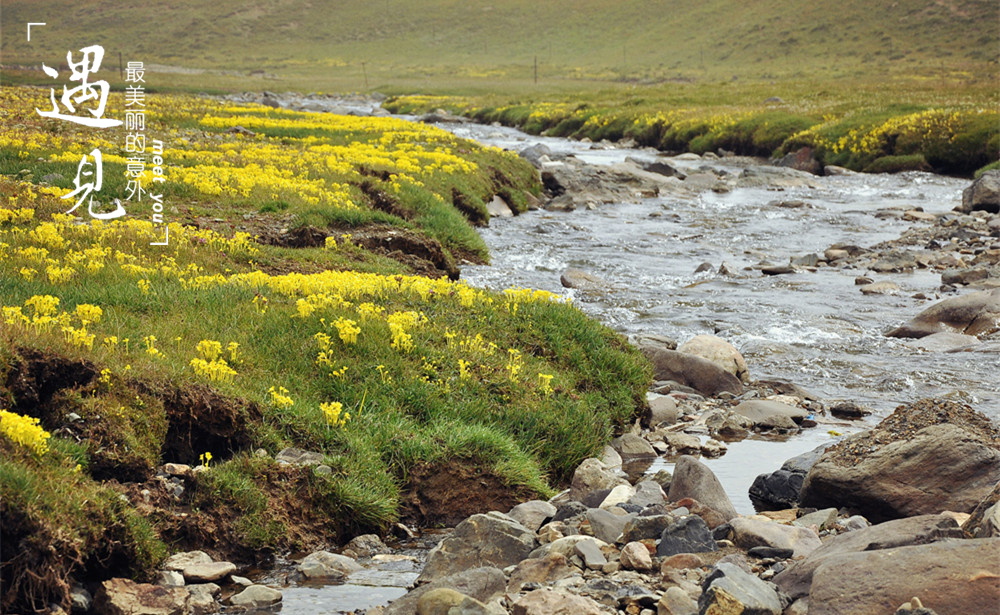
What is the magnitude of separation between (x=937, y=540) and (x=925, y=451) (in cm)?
284

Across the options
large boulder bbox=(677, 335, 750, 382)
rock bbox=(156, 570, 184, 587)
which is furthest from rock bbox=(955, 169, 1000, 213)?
rock bbox=(156, 570, 184, 587)

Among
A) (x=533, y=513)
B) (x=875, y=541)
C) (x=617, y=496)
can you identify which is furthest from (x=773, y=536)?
(x=533, y=513)

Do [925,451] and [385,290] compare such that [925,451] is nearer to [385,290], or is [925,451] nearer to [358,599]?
[358,599]

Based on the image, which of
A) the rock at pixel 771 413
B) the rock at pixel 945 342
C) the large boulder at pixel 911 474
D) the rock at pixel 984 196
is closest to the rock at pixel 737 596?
the large boulder at pixel 911 474

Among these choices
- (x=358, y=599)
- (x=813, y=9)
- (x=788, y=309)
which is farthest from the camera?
(x=813, y=9)

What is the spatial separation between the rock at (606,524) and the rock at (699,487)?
1.04 m

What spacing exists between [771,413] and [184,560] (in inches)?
331

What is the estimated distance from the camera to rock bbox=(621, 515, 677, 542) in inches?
315

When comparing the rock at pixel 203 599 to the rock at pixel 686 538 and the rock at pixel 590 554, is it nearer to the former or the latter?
the rock at pixel 590 554

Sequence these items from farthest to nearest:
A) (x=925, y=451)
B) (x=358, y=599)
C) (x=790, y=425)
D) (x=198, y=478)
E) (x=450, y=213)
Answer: (x=450, y=213) < (x=790, y=425) < (x=925, y=451) < (x=198, y=478) < (x=358, y=599)

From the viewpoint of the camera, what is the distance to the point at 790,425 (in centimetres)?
1246

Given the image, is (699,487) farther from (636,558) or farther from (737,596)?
(737,596)

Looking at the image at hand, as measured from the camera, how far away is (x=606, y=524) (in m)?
8.23

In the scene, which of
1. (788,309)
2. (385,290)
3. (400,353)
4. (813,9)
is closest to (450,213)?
(788,309)
